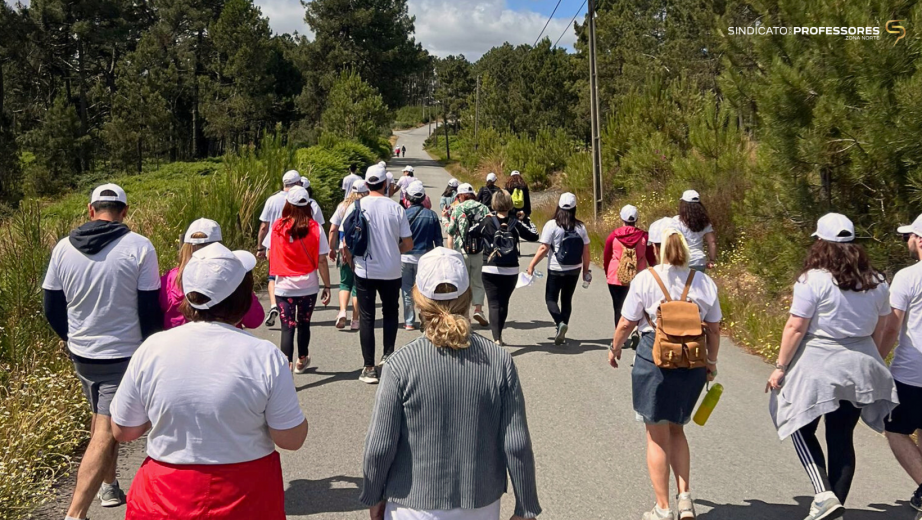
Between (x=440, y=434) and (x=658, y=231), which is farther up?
(x=658, y=231)

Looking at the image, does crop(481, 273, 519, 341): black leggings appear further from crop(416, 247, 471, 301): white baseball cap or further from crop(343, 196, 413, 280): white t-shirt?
crop(416, 247, 471, 301): white baseball cap

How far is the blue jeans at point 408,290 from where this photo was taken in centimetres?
916

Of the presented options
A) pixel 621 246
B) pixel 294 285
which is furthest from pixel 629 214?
pixel 294 285

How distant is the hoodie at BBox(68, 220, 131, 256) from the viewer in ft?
13.4

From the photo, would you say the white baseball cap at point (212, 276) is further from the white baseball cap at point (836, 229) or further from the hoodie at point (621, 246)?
the hoodie at point (621, 246)

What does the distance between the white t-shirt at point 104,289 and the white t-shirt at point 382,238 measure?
2.95 metres

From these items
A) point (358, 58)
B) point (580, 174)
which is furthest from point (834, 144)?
point (358, 58)

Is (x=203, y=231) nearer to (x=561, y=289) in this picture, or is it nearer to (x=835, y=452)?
(x=835, y=452)

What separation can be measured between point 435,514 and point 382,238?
14.8 ft

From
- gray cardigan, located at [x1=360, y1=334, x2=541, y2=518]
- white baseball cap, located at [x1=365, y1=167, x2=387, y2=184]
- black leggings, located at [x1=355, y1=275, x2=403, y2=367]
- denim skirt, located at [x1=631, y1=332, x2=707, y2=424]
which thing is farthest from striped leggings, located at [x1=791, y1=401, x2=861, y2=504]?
white baseball cap, located at [x1=365, y1=167, x2=387, y2=184]

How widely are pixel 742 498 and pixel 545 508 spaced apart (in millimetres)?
1286

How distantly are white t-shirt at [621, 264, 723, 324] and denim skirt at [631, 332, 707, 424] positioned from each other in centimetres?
25

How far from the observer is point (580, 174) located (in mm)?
22969

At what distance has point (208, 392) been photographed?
2.63m
